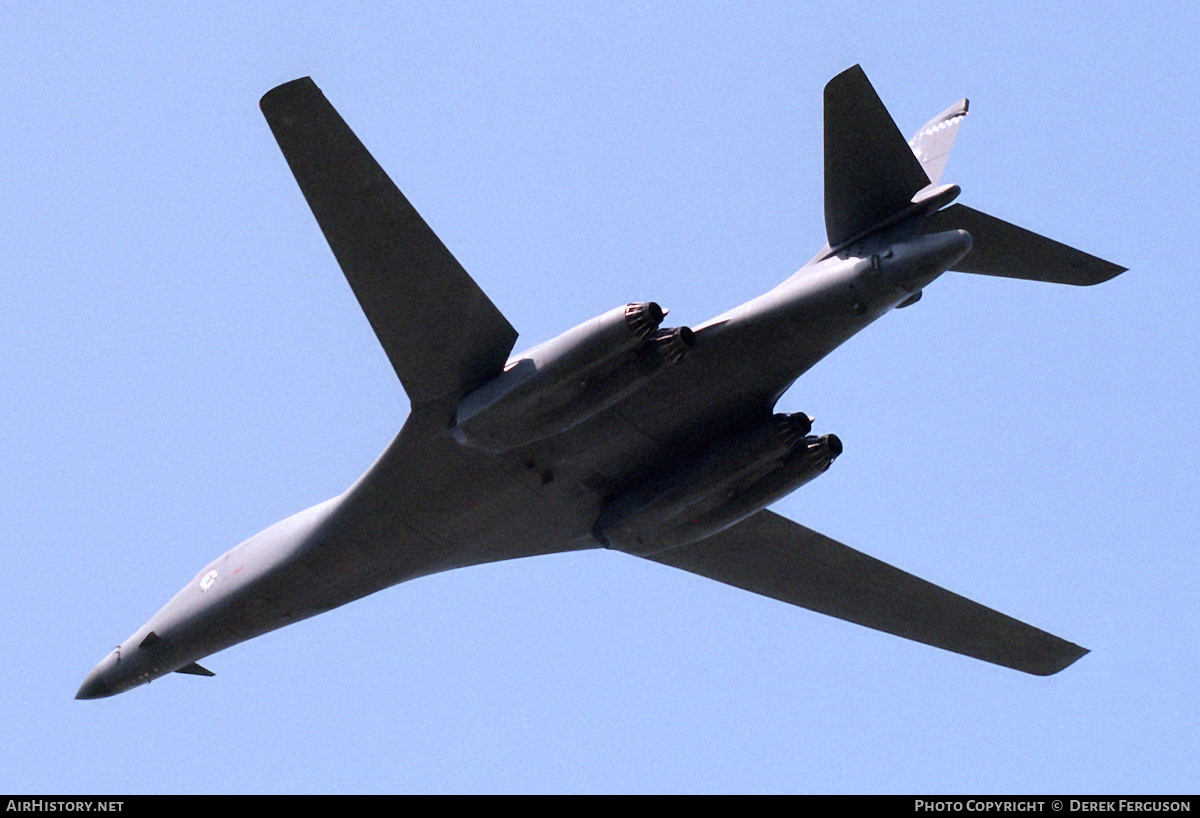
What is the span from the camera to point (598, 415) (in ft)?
69.4

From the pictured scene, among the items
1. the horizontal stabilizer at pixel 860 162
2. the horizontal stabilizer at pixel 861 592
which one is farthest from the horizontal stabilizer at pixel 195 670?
the horizontal stabilizer at pixel 860 162

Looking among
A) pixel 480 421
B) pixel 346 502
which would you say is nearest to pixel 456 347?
pixel 480 421

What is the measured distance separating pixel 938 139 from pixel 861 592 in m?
8.28

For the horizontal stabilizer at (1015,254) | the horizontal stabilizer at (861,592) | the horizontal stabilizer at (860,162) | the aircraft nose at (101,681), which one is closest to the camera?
the horizontal stabilizer at (860,162)

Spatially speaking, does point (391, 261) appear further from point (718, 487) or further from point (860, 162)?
point (860, 162)

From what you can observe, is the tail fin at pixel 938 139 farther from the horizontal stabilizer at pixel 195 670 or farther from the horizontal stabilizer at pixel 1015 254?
the horizontal stabilizer at pixel 195 670

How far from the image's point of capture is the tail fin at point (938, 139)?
72.0 ft

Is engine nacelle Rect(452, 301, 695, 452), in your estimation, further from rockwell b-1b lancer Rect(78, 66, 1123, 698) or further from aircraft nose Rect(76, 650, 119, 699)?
aircraft nose Rect(76, 650, 119, 699)

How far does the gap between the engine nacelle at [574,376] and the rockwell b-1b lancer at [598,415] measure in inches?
1.1

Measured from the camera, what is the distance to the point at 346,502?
2323cm

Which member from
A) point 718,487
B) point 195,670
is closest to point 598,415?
point 718,487

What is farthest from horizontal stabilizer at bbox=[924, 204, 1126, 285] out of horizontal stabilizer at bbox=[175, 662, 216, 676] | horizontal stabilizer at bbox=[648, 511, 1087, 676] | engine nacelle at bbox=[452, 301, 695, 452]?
horizontal stabilizer at bbox=[175, 662, 216, 676]

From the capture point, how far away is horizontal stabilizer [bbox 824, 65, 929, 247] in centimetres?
1902

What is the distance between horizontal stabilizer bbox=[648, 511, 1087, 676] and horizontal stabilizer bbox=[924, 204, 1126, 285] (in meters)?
6.61
